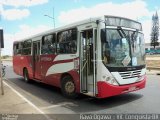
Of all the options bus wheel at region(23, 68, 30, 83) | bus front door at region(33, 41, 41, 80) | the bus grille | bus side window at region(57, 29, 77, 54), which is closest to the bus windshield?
the bus grille

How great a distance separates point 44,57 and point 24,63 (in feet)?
14.5

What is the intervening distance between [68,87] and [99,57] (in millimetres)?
2702

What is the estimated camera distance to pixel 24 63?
59.4 feet

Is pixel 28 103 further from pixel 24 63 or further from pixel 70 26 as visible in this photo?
pixel 24 63

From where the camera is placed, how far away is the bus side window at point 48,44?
13.0m

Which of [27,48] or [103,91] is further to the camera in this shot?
[27,48]

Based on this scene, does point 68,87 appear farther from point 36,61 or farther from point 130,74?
point 36,61

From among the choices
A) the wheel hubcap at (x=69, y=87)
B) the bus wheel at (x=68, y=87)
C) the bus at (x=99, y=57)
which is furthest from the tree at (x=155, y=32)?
the wheel hubcap at (x=69, y=87)

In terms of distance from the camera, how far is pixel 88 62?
1009cm

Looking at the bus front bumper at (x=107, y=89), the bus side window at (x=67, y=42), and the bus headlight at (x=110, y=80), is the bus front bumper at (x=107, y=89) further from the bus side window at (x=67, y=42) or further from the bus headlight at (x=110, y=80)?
the bus side window at (x=67, y=42)

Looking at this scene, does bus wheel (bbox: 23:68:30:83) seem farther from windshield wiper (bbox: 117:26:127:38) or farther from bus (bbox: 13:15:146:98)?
windshield wiper (bbox: 117:26:127:38)

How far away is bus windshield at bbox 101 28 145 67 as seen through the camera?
936 centimetres

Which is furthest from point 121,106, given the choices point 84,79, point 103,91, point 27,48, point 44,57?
point 27,48

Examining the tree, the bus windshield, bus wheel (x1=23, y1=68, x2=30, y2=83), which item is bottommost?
bus wheel (x1=23, y1=68, x2=30, y2=83)
